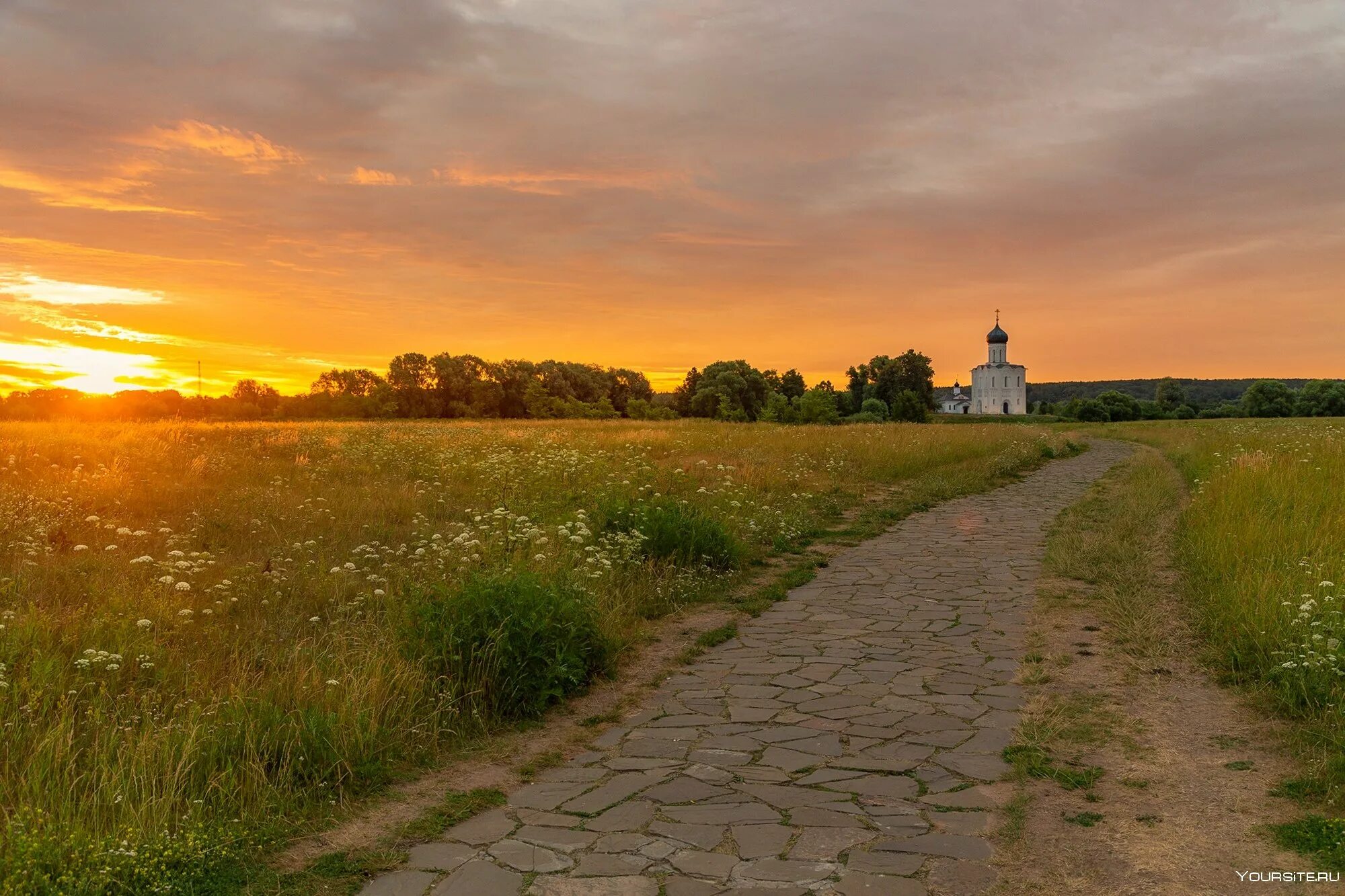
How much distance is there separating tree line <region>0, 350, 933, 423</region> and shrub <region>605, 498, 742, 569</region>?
125 feet

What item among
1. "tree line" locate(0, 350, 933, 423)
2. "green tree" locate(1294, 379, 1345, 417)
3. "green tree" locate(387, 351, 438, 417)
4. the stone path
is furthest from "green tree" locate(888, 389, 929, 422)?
the stone path

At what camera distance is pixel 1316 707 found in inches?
209

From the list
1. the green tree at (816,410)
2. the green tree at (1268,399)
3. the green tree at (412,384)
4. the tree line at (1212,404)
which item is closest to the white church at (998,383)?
the tree line at (1212,404)

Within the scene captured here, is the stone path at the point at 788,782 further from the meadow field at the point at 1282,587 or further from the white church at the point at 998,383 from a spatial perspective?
the white church at the point at 998,383

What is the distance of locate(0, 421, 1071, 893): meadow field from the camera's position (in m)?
4.08

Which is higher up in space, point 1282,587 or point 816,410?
point 816,410

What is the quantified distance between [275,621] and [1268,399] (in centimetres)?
11568

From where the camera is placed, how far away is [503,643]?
19.0 ft

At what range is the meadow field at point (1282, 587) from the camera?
5227 millimetres

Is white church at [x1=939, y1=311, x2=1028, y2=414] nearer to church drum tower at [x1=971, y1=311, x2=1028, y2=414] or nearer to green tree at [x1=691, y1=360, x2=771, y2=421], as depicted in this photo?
church drum tower at [x1=971, y1=311, x2=1028, y2=414]

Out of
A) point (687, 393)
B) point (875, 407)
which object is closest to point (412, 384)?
point (687, 393)

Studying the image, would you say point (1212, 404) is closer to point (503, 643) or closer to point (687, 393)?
point (687, 393)

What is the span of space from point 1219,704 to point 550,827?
451 centimetres

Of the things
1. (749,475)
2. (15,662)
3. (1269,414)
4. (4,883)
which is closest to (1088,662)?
(4,883)
